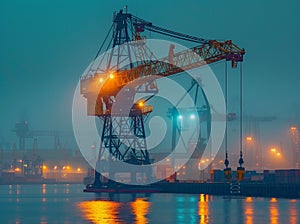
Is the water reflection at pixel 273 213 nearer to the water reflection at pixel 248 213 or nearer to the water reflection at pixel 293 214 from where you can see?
the water reflection at pixel 293 214

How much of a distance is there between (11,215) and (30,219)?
706cm

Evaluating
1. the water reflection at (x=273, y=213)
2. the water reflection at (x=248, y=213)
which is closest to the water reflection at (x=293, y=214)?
the water reflection at (x=273, y=213)

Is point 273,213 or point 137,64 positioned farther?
point 137,64

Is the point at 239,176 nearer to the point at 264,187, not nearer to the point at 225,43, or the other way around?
the point at 225,43

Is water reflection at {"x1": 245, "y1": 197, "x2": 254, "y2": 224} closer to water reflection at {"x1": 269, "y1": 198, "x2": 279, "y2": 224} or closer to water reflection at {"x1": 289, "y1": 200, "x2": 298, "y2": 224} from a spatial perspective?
water reflection at {"x1": 269, "y1": 198, "x2": 279, "y2": 224}

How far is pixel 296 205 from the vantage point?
77.1 m

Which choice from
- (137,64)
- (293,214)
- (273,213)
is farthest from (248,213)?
(137,64)

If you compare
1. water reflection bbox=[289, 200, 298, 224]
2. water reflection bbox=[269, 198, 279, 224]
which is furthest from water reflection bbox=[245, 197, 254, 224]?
water reflection bbox=[289, 200, 298, 224]

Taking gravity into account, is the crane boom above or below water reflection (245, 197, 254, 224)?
above

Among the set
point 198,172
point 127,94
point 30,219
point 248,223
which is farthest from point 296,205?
point 198,172

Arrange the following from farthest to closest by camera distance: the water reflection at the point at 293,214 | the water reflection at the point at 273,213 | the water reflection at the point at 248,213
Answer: the water reflection at the point at 248,213, the water reflection at the point at 273,213, the water reflection at the point at 293,214

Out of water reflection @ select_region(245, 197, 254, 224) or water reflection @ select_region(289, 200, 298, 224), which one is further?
water reflection @ select_region(245, 197, 254, 224)

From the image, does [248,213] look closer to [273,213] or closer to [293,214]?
[273,213]

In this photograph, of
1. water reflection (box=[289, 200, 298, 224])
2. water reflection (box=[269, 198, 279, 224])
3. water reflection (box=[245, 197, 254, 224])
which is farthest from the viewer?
water reflection (box=[245, 197, 254, 224])
